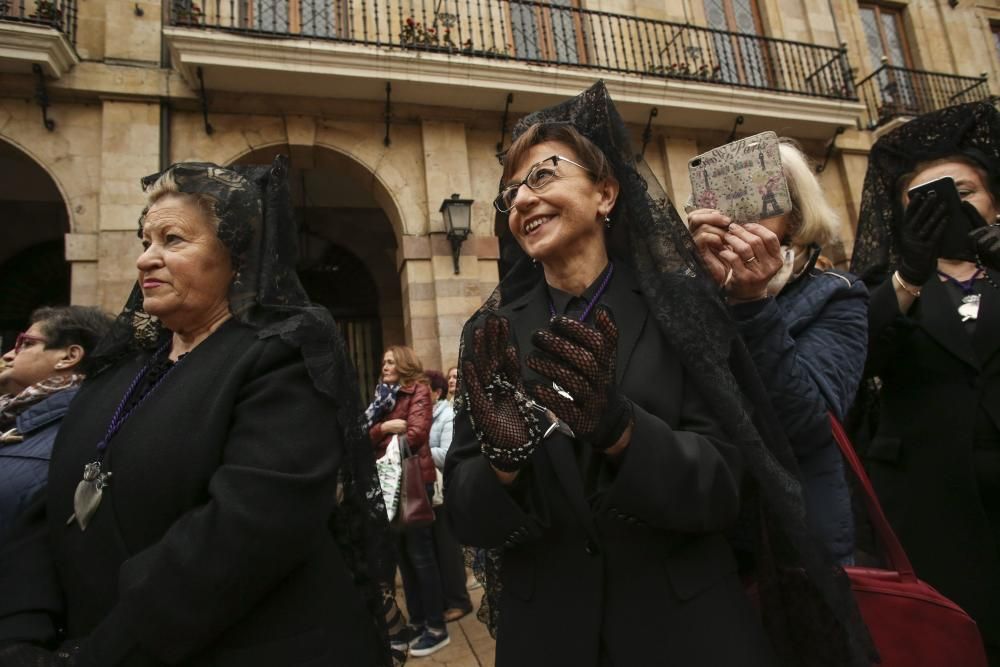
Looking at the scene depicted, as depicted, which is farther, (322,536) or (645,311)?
(322,536)

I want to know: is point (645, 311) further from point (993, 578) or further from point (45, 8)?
point (45, 8)

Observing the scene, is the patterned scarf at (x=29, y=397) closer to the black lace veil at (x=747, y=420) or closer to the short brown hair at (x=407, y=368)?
the black lace veil at (x=747, y=420)

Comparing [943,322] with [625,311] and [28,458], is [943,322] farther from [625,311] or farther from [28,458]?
[28,458]

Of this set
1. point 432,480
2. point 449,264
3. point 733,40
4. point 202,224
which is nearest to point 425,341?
point 449,264

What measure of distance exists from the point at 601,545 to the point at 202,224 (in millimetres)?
1450

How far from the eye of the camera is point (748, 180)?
1494 millimetres

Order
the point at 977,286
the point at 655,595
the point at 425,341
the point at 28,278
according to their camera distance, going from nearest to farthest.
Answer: the point at 655,595
the point at 977,286
the point at 425,341
the point at 28,278

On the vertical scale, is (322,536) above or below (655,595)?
above

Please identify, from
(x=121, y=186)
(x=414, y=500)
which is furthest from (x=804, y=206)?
(x=121, y=186)

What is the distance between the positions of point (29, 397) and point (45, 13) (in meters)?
7.47

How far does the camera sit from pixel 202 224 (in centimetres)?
169

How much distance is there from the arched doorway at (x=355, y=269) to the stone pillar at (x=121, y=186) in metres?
2.98

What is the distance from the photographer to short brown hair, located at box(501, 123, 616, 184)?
1.52 metres

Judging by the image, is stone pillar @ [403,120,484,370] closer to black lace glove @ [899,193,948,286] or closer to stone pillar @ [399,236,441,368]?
stone pillar @ [399,236,441,368]
